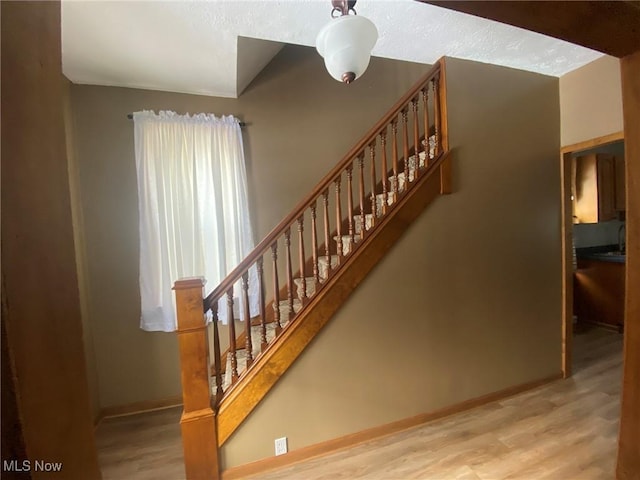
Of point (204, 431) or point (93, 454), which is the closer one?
point (93, 454)

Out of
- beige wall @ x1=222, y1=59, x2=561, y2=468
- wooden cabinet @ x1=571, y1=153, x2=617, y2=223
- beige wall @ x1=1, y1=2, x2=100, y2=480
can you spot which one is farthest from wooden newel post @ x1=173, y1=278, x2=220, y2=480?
wooden cabinet @ x1=571, y1=153, x2=617, y2=223

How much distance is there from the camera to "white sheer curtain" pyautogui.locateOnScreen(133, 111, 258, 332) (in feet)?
8.11

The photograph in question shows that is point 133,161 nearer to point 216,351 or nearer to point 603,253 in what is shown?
point 216,351

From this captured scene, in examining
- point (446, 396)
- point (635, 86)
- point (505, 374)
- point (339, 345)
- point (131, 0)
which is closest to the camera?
point (635, 86)

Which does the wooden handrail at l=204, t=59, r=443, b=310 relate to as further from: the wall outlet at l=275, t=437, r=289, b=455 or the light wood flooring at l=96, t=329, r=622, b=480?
the light wood flooring at l=96, t=329, r=622, b=480

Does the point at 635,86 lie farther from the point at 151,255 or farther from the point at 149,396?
the point at 149,396

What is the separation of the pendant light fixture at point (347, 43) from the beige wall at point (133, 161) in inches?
62.0

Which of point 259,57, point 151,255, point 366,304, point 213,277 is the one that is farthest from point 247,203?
point 366,304

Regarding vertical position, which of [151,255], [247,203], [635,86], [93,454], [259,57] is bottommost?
[93,454]

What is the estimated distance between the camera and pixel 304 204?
1.96m

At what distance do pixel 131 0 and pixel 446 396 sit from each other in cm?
333

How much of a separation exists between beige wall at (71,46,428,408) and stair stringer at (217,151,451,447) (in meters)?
1.08

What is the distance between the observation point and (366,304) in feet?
7.05

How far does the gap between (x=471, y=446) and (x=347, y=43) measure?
2.57 metres
